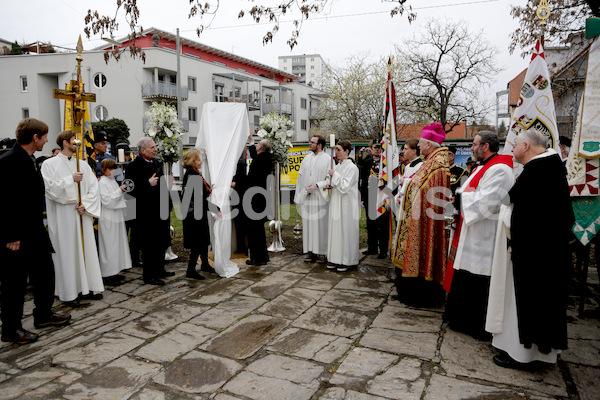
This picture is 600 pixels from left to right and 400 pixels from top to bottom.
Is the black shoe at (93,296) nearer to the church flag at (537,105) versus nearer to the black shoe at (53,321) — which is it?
the black shoe at (53,321)

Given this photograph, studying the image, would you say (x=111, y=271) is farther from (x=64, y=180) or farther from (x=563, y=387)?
(x=563, y=387)

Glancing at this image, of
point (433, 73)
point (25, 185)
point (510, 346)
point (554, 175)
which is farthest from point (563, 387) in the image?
point (433, 73)

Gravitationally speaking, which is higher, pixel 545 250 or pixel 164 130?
pixel 164 130

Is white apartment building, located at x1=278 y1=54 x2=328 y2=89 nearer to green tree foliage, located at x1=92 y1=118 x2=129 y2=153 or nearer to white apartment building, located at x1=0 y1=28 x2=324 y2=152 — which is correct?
white apartment building, located at x1=0 y1=28 x2=324 y2=152

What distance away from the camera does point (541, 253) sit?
3291mm

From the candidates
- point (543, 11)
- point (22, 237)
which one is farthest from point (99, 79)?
point (543, 11)

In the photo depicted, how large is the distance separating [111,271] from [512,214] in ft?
16.8

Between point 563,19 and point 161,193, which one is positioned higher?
point 563,19

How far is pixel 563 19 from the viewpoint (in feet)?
29.8

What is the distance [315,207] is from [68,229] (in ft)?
12.0

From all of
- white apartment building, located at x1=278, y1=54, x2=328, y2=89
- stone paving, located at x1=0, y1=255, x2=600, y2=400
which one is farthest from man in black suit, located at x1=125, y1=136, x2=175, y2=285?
white apartment building, located at x1=278, y1=54, x2=328, y2=89

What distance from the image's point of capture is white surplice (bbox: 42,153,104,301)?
4.75 meters

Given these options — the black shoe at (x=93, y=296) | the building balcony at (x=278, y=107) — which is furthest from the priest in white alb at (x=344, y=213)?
the building balcony at (x=278, y=107)

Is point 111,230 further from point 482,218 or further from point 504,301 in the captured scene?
point 504,301
